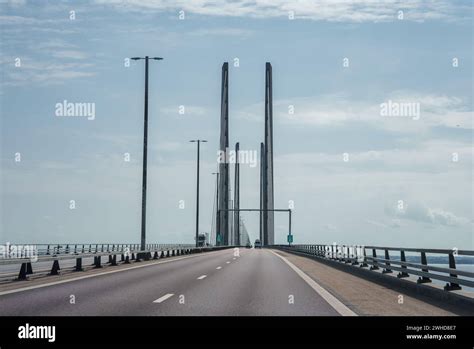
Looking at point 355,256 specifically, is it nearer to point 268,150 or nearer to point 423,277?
point 423,277

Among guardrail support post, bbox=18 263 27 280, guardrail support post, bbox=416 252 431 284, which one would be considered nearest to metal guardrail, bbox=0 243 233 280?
guardrail support post, bbox=18 263 27 280

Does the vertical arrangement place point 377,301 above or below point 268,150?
below

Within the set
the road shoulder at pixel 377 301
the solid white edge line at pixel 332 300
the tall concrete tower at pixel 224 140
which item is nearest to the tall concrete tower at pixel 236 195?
the tall concrete tower at pixel 224 140

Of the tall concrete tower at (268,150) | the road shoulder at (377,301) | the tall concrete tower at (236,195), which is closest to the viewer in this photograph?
the road shoulder at (377,301)

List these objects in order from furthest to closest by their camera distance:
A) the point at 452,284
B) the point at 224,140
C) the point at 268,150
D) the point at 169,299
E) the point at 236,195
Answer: the point at 236,195 < the point at 268,150 < the point at 224,140 < the point at 452,284 < the point at 169,299

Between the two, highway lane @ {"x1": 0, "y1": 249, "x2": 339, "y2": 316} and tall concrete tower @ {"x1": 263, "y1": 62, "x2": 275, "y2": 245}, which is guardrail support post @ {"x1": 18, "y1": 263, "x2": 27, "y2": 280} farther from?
tall concrete tower @ {"x1": 263, "y1": 62, "x2": 275, "y2": 245}

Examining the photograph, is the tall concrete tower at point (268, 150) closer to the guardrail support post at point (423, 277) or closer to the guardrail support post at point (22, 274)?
the guardrail support post at point (22, 274)

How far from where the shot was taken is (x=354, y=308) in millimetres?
14445

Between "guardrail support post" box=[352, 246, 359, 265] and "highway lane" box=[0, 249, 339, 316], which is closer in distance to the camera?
"highway lane" box=[0, 249, 339, 316]

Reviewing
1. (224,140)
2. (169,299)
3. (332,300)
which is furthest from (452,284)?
(224,140)
